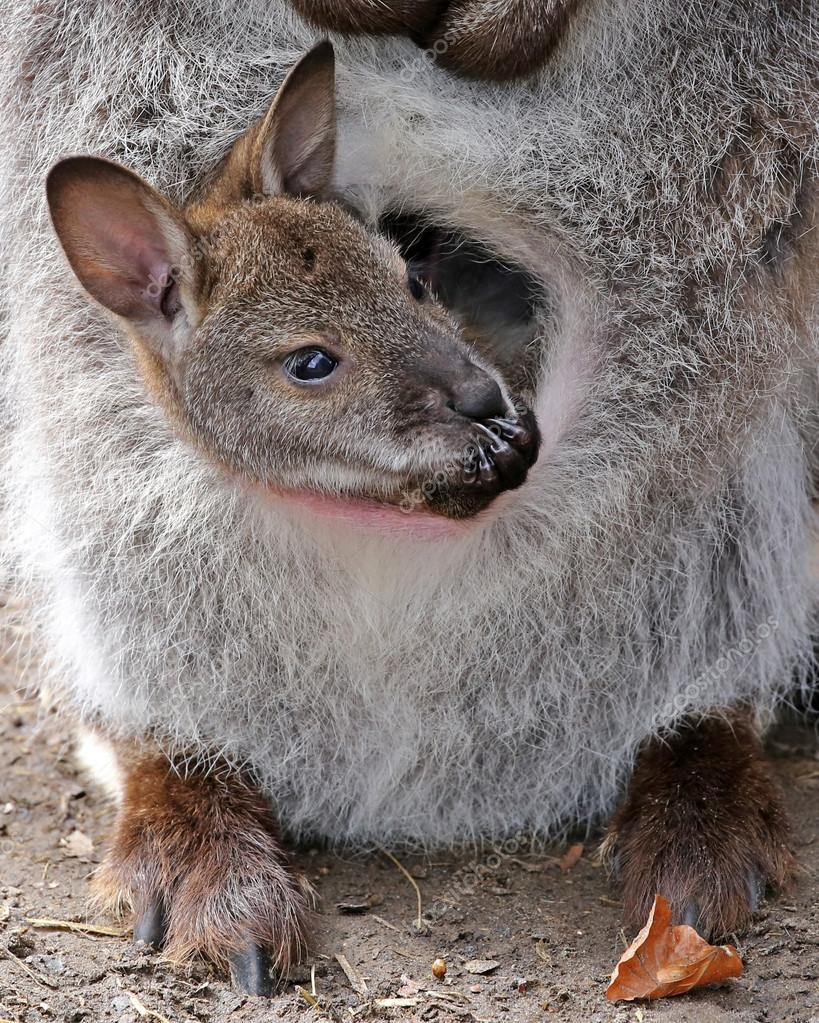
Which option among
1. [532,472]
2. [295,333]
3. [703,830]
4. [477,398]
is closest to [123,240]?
[295,333]

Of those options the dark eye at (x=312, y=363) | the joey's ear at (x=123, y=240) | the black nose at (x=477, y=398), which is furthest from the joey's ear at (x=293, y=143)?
the black nose at (x=477, y=398)

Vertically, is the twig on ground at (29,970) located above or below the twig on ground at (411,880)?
below

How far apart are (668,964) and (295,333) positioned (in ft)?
4.12

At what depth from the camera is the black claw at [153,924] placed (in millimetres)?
2682

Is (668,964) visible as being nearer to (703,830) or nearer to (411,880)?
(703,830)

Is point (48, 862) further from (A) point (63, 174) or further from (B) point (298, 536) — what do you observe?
(A) point (63, 174)

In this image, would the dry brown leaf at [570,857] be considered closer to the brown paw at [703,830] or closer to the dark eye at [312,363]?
the brown paw at [703,830]

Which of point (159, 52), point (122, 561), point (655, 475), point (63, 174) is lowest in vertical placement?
point (122, 561)

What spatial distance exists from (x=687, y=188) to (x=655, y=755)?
1.16m

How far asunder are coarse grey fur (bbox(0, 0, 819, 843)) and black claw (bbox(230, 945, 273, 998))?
44 cm

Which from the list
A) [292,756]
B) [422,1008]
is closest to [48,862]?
[292,756]

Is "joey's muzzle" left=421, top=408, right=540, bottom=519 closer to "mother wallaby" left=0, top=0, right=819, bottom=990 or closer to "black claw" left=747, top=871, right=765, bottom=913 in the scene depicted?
"mother wallaby" left=0, top=0, right=819, bottom=990

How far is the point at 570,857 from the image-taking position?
2.99 meters

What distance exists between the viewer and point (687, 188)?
2.51 m
